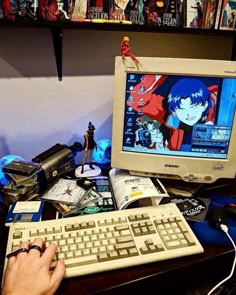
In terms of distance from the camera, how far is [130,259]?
0.73m

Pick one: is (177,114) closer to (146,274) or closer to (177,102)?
(177,102)

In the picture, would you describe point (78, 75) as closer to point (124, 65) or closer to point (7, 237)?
point (124, 65)

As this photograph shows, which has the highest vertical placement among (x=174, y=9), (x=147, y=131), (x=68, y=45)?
(x=174, y=9)

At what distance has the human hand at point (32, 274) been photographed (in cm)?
65

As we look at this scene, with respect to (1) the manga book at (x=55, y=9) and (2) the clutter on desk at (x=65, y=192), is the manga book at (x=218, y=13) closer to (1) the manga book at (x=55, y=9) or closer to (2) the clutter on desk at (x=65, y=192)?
(1) the manga book at (x=55, y=9)

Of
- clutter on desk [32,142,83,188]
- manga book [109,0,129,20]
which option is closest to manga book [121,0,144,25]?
manga book [109,0,129,20]

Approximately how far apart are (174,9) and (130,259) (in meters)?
0.90

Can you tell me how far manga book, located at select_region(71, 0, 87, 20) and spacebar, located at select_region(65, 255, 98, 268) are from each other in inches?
31.0

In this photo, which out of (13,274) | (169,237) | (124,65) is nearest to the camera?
(13,274)

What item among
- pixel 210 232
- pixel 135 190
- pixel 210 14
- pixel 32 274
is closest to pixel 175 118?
pixel 135 190

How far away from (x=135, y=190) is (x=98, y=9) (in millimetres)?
653

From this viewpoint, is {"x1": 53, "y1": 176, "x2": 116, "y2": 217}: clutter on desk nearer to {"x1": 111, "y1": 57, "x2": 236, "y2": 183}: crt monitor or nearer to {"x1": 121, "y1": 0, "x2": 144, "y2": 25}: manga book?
{"x1": 111, "y1": 57, "x2": 236, "y2": 183}: crt monitor

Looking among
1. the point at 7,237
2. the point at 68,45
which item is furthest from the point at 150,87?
the point at 7,237

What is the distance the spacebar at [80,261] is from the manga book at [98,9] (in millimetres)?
803
